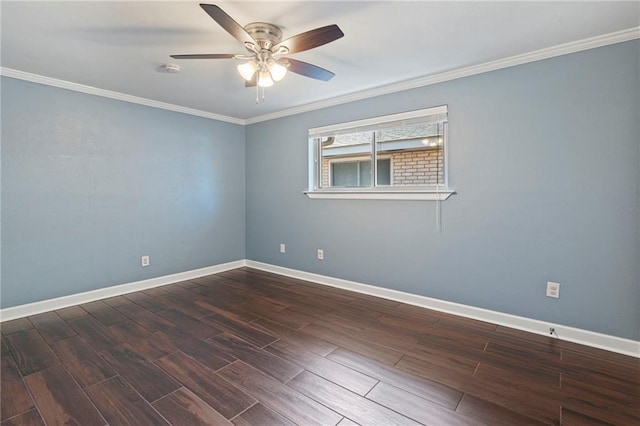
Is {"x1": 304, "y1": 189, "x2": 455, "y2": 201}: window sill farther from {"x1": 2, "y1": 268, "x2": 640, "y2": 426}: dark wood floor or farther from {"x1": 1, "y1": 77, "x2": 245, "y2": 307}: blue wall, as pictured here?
{"x1": 1, "y1": 77, "x2": 245, "y2": 307}: blue wall

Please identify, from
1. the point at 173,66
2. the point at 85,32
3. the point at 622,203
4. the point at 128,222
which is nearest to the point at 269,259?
the point at 128,222

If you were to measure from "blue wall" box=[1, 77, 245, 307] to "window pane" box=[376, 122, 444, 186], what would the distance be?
2.42 m

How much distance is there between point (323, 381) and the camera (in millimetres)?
1896

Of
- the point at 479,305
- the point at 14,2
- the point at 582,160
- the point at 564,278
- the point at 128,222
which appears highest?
the point at 14,2

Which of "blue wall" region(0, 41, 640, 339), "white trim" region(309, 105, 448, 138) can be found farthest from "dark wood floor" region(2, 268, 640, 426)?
"white trim" region(309, 105, 448, 138)

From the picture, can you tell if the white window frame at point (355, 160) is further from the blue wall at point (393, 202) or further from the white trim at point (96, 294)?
the white trim at point (96, 294)

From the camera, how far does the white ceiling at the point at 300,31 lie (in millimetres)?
1871

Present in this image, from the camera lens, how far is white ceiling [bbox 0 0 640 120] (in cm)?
187

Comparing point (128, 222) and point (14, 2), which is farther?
point (128, 222)

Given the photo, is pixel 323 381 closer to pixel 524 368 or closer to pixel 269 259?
pixel 524 368

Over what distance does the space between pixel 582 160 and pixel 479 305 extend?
1429 mm

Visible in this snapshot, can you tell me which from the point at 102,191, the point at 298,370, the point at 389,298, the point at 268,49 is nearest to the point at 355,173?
the point at 389,298

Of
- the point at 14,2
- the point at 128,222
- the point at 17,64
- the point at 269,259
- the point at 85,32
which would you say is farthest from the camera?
the point at 269,259

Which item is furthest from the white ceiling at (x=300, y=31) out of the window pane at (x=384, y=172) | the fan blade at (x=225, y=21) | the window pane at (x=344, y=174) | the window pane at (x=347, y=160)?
the window pane at (x=344, y=174)
